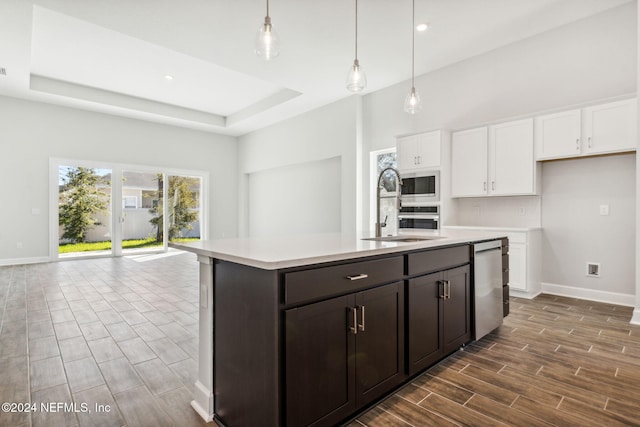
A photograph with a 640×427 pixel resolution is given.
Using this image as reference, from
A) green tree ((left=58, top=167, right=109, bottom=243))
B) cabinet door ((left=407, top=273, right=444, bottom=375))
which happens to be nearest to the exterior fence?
green tree ((left=58, top=167, right=109, bottom=243))

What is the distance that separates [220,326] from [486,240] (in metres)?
2.07

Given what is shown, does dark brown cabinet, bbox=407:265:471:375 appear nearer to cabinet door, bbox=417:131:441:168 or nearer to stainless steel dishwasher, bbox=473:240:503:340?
stainless steel dishwasher, bbox=473:240:503:340

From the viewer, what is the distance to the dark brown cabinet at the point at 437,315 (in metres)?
1.91

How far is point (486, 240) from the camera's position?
259 centimetres

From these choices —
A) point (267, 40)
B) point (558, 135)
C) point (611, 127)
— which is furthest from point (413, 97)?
point (611, 127)

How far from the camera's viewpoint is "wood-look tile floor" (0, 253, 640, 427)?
167 cm

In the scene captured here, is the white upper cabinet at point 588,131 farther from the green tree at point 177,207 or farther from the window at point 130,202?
the window at point 130,202

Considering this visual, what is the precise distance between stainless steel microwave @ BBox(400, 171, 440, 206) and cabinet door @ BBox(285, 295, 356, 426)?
141 inches

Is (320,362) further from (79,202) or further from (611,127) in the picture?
(79,202)

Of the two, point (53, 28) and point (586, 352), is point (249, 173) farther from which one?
point (586, 352)

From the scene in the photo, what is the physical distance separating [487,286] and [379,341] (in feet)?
4.42

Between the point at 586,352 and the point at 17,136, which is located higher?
the point at 17,136

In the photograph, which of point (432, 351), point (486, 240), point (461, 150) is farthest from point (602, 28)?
point (432, 351)

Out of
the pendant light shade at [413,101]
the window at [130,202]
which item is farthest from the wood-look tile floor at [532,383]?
the window at [130,202]
